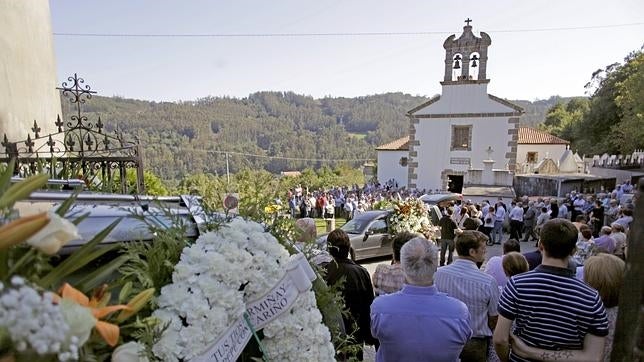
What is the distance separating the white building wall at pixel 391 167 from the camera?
3584 centimetres

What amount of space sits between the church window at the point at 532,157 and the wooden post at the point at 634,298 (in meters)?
39.9

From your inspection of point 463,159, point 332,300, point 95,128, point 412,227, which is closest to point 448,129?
point 463,159

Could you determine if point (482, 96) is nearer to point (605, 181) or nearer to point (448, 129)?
point (448, 129)

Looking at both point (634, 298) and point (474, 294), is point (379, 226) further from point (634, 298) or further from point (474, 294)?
point (634, 298)

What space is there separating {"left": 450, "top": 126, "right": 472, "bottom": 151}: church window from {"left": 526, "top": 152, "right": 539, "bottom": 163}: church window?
11.4 metres

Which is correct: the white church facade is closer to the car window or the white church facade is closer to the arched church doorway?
the arched church doorway

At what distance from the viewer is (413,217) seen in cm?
952

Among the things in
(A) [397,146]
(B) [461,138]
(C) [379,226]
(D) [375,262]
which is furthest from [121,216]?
(A) [397,146]

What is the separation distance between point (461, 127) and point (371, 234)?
70.7 feet

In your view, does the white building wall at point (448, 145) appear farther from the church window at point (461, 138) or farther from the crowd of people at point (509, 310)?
the crowd of people at point (509, 310)

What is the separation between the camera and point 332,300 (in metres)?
1.88

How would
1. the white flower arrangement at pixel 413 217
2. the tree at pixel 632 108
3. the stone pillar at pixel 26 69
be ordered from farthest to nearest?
the tree at pixel 632 108, the white flower arrangement at pixel 413 217, the stone pillar at pixel 26 69

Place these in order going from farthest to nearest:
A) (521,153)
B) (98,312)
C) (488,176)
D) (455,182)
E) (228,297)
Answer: (521,153) < (455,182) < (488,176) < (228,297) < (98,312)

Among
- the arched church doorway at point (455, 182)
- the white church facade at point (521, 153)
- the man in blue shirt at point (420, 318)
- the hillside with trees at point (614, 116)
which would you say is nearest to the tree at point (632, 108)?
the hillside with trees at point (614, 116)
